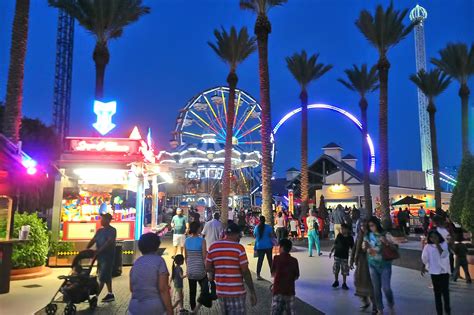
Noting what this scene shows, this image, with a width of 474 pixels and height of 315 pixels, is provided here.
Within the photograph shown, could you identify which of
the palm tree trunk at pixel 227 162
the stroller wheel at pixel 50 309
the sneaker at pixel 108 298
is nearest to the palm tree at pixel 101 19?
the palm tree trunk at pixel 227 162

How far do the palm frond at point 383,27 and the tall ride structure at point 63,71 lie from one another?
47.0 meters

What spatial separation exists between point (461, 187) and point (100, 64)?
16.6 metres

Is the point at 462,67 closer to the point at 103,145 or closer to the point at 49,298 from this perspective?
the point at 103,145

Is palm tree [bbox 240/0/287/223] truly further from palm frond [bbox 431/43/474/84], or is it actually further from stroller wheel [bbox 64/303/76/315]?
palm frond [bbox 431/43/474/84]

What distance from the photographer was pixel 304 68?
104 feet

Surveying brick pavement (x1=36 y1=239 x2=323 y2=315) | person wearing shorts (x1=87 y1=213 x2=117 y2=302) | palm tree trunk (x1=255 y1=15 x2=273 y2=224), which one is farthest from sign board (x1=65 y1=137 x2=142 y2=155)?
person wearing shorts (x1=87 y1=213 x2=117 y2=302)

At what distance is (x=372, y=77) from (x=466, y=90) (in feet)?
25.3

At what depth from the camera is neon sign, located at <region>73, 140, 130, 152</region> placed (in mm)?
14656

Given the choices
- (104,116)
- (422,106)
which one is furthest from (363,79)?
(422,106)

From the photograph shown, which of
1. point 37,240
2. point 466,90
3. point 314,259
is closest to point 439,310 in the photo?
point 314,259

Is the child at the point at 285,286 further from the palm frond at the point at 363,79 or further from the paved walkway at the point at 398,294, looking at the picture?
the palm frond at the point at 363,79

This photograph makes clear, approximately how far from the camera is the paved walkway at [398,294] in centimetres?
777

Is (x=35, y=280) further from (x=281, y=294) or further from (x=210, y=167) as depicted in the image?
(x=210, y=167)

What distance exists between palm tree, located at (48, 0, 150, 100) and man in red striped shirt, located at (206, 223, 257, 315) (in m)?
17.4
